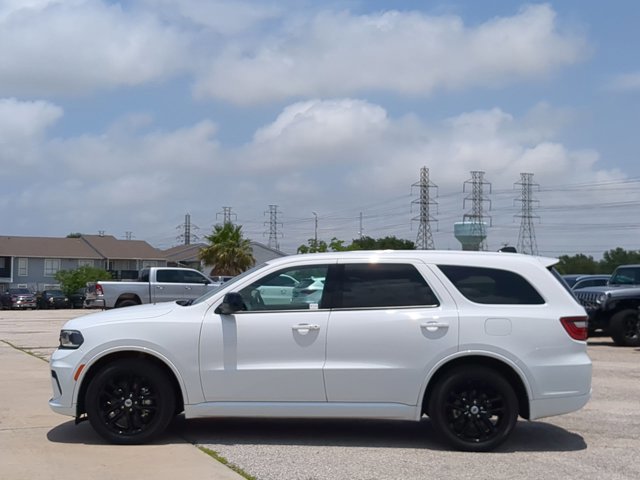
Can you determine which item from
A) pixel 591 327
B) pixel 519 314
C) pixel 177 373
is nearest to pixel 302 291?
pixel 177 373

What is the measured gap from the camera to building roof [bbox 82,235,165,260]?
78.6 meters

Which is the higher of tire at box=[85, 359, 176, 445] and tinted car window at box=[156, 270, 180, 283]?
tinted car window at box=[156, 270, 180, 283]

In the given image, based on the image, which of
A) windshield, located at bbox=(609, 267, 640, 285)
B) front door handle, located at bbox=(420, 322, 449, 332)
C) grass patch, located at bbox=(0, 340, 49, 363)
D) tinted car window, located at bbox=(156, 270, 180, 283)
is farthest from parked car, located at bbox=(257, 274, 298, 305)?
tinted car window, located at bbox=(156, 270, 180, 283)

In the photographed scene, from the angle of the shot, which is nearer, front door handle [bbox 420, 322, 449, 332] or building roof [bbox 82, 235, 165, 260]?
front door handle [bbox 420, 322, 449, 332]

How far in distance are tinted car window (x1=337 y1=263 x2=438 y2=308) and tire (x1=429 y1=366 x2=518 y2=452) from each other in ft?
2.52

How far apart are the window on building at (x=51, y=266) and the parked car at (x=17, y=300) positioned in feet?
69.3

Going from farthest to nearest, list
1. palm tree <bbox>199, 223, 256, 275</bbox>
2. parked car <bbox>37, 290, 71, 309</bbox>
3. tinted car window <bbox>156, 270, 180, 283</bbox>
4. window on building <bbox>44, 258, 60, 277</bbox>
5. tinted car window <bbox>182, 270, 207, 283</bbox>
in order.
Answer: window on building <bbox>44, 258, 60, 277</bbox>
palm tree <bbox>199, 223, 256, 275</bbox>
parked car <bbox>37, 290, 71, 309</bbox>
tinted car window <bbox>182, 270, 207, 283</bbox>
tinted car window <bbox>156, 270, 180, 283</bbox>

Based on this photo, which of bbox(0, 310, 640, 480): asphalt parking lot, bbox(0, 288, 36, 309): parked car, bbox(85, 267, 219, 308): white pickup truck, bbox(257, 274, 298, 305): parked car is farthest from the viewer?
bbox(0, 288, 36, 309): parked car

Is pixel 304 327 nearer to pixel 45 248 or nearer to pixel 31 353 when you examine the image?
pixel 31 353

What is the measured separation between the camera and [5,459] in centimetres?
759

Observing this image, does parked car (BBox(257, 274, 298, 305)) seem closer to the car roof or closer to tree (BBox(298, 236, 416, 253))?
the car roof

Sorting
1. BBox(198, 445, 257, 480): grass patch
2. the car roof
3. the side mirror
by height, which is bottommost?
BBox(198, 445, 257, 480): grass patch

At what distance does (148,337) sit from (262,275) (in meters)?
1.21

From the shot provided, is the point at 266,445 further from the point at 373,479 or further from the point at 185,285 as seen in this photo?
the point at 185,285
